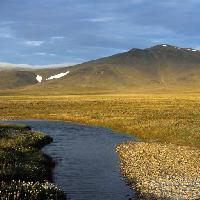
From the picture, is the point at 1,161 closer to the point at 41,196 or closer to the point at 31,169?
the point at 31,169

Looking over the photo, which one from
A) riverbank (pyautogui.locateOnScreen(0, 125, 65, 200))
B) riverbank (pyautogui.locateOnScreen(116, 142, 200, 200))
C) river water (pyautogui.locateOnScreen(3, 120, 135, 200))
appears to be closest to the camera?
riverbank (pyautogui.locateOnScreen(0, 125, 65, 200))

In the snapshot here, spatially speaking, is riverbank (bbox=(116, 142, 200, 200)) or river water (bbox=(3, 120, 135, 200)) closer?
riverbank (bbox=(116, 142, 200, 200))

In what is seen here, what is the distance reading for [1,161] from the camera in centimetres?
3269

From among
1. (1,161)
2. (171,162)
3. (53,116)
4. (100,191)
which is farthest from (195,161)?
(53,116)

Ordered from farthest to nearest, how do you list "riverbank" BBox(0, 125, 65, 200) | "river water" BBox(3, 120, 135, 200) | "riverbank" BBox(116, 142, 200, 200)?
"river water" BBox(3, 120, 135, 200), "riverbank" BBox(116, 142, 200, 200), "riverbank" BBox(0, 125, 65, 200)

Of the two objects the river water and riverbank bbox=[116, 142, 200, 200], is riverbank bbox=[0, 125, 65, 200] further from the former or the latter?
riverbank bbox=[116, 142, 200, 200]

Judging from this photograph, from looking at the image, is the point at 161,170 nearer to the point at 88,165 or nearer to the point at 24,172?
the point at 88,165

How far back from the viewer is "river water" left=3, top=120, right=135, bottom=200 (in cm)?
2885

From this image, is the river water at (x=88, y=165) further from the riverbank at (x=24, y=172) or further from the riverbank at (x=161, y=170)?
the riverbank at (x=24, y=172)

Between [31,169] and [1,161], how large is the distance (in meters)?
2.55

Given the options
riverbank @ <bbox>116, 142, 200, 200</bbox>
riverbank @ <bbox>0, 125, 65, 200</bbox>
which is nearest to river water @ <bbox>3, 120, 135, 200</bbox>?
riverbank @ <bbox>116, 142, 200, 200</bbox>

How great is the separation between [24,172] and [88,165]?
28.8ft

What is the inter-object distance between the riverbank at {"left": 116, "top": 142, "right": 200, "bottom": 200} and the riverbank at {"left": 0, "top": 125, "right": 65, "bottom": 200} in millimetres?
5759

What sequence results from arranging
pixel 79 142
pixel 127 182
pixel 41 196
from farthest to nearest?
pixel 79 142 < pixel 127 182 < pixel 41 196
